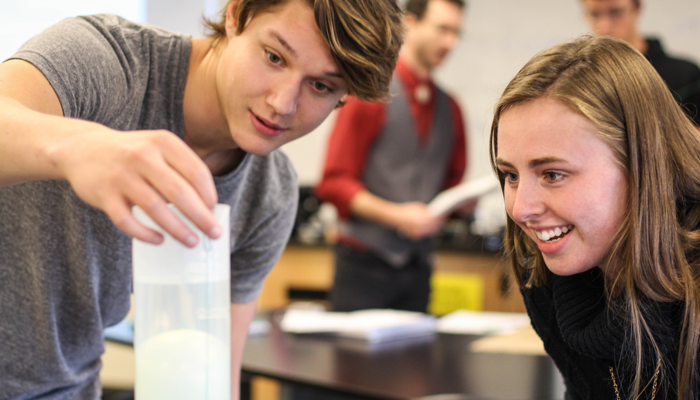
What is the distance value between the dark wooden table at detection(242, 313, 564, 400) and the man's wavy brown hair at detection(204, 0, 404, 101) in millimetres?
563

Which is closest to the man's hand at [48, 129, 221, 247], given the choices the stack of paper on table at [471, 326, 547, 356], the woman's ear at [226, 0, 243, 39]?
the woman's ear at [226, 0, 243, 39]

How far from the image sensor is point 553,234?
83cm

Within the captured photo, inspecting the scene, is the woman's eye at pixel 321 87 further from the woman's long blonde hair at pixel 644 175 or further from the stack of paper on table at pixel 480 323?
the stack of paper on table at pixel 480 323

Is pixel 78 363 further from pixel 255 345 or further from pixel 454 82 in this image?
pixel 454 82

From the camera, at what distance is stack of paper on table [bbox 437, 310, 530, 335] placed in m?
1.79

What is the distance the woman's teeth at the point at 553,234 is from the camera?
32.4 inches

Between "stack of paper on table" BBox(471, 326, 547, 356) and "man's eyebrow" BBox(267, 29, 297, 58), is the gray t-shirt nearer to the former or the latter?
"man's eyebrow" BBox(267, 29, 297, 58)

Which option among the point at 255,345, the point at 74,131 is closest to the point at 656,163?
the point at 74,131

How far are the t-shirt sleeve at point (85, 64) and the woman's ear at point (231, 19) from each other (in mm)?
153

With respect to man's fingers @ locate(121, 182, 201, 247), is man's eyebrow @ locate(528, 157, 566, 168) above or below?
above

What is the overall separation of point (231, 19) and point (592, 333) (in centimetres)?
68

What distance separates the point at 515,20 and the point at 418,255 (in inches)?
→ 75.9

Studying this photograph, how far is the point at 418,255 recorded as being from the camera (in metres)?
2.19

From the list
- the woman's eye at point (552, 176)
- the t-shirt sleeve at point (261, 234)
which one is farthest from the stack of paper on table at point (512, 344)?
the woman's eye at point (552, 176)
